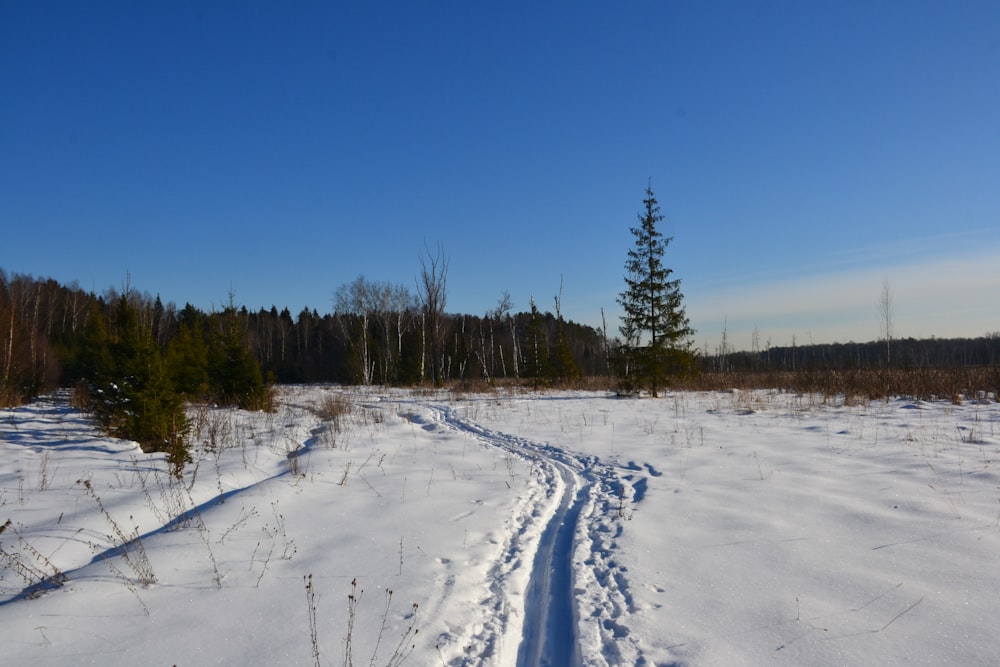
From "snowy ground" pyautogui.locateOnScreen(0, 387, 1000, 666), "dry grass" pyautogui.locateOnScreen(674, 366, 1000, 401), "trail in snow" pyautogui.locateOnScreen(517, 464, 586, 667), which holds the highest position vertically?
"dry grass" pyautogui.locateOnScreen(674, 366, 1000, 401)

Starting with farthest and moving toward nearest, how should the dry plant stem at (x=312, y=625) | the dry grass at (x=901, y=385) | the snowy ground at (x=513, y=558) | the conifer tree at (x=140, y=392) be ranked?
the dry grass at (x=901, y=385) < the conifer tree at (x=140, y=392) < the snowy ground at (x=513, y=558) < the dry plant stem at (x=312, y=625)

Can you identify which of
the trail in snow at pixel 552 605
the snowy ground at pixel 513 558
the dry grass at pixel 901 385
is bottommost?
the trail in snow at pixel 552 605

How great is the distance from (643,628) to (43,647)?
3.17 metres

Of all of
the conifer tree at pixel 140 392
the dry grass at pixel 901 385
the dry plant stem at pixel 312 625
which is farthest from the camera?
the dry grass at pixel 901 385

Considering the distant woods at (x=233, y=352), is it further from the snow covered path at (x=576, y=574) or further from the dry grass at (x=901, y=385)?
the snow covered path at (x=576, y=574)

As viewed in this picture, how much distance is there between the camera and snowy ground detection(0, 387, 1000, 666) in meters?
2.72

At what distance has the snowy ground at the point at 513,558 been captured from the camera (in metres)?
2.72

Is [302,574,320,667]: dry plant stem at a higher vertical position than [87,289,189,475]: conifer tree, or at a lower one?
lower

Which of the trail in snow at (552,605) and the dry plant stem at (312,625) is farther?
the trail in snow at (552,605)

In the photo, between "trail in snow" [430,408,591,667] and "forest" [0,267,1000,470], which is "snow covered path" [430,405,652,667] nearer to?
"trail in snow" [430,408,591,667]

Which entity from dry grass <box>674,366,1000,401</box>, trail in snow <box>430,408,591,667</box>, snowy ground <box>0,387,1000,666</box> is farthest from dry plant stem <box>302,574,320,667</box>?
dry grass <box>674,366,1000,401</box>

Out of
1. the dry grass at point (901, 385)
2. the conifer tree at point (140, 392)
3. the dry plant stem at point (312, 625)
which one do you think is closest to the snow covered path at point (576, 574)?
the dry plant stem at point (312, 625)

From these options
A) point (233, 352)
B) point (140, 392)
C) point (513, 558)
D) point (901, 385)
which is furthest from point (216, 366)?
point (901, 385)

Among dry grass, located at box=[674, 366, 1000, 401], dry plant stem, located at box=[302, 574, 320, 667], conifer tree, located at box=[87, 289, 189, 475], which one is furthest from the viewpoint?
dry grass, located at box=[674, 366, 1000, 401]
